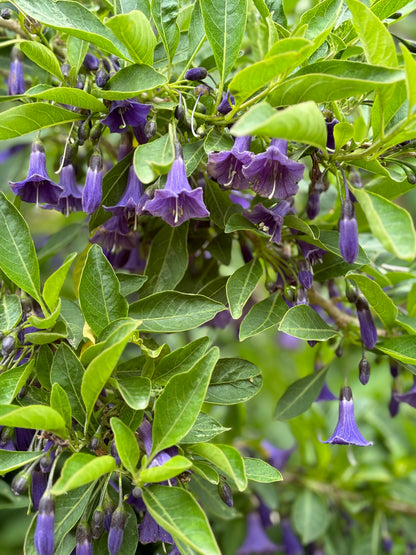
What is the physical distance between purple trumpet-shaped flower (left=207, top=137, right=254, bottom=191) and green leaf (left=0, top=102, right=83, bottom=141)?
0.40m

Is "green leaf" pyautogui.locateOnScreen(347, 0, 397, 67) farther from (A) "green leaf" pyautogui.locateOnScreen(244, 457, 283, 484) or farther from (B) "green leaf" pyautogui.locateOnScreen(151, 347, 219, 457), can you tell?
(A) "green leaf" pyautogui.locateOnScreen(244, 457, 283, 484)

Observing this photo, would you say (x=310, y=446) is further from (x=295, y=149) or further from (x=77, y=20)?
(x=77, y=20)

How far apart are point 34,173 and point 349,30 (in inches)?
39.3

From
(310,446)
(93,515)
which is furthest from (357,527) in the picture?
(93,515)

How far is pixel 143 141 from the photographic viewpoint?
168 cm

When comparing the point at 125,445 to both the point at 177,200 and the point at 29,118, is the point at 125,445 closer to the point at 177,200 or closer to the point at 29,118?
the point at 177,200

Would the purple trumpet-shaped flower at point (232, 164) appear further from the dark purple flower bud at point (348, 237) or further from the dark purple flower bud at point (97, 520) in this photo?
the dark purple flower bud at point (97, 520)

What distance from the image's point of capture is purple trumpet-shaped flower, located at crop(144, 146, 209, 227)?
148 centimetres

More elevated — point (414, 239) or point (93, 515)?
point (414, 239)

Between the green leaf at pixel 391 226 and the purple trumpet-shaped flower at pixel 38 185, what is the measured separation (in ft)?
3.04

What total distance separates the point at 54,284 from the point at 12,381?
26 cm

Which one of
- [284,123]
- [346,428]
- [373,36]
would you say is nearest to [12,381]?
[284,123]

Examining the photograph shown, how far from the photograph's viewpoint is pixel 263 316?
1725 mm

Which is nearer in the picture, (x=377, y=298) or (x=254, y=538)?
(x=377, y=298)
